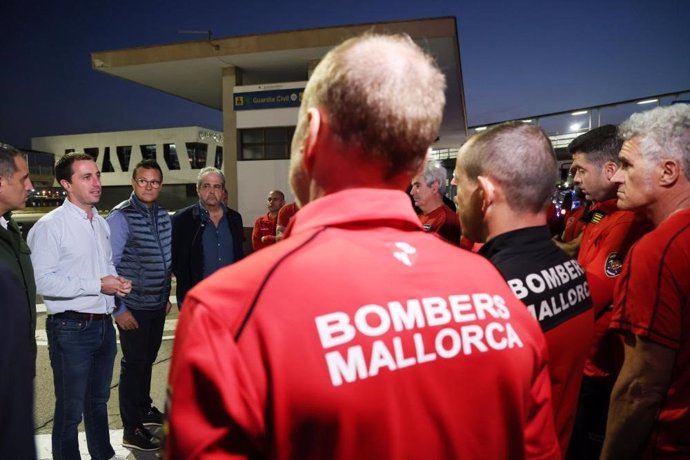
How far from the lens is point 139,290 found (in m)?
4.00

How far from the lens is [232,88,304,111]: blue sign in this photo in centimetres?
1402

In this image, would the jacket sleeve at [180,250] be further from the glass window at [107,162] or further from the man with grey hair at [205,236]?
the glass window at [107,162]

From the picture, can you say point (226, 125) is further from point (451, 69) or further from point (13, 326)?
point (13, 326)

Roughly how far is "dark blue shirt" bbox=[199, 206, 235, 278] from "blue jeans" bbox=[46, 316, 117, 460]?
1412 mm

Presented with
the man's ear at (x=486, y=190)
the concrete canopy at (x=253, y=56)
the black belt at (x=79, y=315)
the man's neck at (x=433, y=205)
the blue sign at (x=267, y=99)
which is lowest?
the black belt at (x=79, y=315)

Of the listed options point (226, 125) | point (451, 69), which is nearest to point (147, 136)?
point (226, 125)

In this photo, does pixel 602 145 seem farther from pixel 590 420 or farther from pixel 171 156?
pixel 171 156

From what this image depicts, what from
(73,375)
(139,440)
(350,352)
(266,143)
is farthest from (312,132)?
(266,143)

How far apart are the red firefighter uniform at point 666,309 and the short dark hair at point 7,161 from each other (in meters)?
3.69

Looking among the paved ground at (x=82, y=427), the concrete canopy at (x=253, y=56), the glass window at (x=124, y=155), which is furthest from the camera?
the glass window at (x=124, y=155)

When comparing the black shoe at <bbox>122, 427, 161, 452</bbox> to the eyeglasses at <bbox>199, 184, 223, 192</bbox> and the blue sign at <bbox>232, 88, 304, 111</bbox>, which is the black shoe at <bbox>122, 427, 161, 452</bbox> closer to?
the eyeglasses at <bbox>199, 184, 223, 192</bbox>

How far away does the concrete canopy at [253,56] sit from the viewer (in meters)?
11.3

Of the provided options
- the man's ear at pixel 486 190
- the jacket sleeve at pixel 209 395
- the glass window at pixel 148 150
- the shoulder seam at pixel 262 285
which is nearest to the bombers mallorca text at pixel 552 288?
the man's ear at pixel 486 190

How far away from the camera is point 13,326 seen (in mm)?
1018
